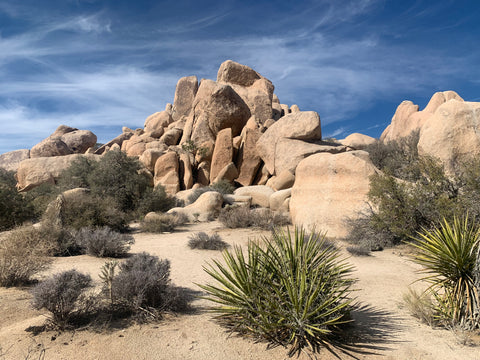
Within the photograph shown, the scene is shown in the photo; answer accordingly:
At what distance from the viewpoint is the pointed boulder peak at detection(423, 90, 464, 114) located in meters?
30.8

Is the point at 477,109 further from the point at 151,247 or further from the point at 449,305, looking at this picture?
the point at 151,247

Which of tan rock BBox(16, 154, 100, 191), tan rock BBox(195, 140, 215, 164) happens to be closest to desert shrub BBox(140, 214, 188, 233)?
tan rock BBox(195, 140, 215, 164)

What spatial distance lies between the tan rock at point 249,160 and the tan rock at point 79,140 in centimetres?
2423

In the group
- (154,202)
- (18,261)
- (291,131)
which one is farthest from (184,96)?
(18,261)

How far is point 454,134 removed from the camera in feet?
38.3

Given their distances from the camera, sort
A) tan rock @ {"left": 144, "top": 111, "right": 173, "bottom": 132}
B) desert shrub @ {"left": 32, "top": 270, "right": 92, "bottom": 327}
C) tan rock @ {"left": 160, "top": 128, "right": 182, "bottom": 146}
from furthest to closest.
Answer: tan rock @ {"left": 144, "top": 111, "right": 173, "bottom": 132} < tan rock @ {"left": 160, "top": 128, "right": 182, "bottom": 146} < desert shrub @ {"left": 32, "top": 270, "right": 92, "bottom": 327}

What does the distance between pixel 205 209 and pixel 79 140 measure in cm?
3006

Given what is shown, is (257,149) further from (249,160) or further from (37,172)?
(37,172)

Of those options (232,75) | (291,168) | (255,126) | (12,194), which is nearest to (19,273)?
(12,194)

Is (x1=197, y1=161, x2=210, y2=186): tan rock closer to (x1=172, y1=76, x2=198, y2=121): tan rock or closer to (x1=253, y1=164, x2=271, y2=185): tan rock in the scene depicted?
(x1=253, y1=164, x2=271, y2=185): tan rock

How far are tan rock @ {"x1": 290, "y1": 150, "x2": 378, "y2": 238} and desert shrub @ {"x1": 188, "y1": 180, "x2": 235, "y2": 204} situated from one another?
9758 millimetres

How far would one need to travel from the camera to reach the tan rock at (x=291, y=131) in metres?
21.5

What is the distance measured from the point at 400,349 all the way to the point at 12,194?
15188 millimetres

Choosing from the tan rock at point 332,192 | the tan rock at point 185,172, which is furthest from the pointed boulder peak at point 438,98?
the tan rock at point 332,192
